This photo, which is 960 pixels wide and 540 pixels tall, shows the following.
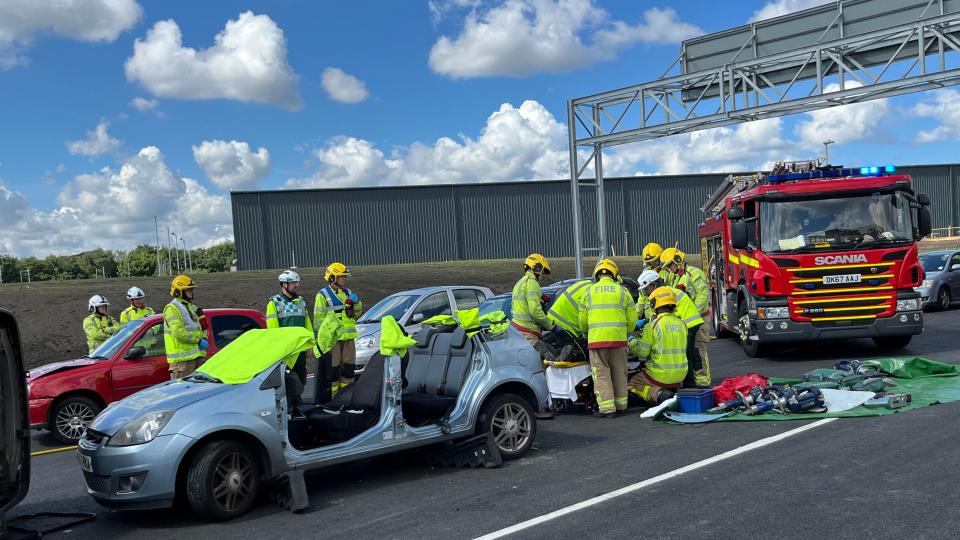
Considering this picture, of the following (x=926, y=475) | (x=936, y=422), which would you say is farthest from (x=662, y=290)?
(x=926, y=475)

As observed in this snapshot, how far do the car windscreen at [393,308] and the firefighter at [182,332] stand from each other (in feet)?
13.3

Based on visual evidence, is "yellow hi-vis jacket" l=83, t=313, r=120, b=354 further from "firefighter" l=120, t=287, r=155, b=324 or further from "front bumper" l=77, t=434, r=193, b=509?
"front bumper" l=77, t=434, r=193, b=509

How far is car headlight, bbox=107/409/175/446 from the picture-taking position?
18.1ft

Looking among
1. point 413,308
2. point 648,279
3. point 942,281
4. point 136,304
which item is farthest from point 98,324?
point 942,281

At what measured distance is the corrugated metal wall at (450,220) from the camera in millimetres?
42719

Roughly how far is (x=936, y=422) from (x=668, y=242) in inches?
1679

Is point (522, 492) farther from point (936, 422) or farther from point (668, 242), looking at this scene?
point (668, 242)

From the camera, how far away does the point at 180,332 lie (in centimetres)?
943

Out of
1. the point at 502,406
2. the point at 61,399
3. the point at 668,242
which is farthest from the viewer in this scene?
the point at 668,242

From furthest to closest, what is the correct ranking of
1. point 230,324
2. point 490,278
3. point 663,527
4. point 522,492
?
point 490,278 < point 230,324 < point 522,492 < point 663,527

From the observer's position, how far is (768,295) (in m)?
12.2

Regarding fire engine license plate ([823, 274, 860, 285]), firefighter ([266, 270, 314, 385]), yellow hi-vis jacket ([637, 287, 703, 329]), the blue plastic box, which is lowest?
the blue plastic box

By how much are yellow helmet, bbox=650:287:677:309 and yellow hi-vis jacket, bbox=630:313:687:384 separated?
13cm

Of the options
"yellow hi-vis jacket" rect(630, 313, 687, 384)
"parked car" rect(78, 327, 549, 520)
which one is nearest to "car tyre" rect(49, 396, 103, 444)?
"parked car" rect(78, 327, 549, 520)
